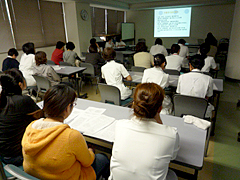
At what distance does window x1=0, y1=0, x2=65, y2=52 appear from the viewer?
15.9 ft

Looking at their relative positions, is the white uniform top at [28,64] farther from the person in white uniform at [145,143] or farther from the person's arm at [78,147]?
the person in white uniform at [145,143]

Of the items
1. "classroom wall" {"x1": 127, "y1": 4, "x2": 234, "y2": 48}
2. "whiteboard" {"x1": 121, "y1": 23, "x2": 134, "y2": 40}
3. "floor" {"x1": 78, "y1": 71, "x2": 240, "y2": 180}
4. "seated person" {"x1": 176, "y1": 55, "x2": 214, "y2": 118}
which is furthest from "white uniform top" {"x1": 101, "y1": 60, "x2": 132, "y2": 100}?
"classroom wall" {"x1": 127, "y1": 4, "x2": 234, "y2": 48}

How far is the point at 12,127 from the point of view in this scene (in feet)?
4.39

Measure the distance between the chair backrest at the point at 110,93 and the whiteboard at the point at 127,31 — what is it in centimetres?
779

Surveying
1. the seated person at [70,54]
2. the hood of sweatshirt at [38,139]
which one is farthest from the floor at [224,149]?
the seated person at [70,54]

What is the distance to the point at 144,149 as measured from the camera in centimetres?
97

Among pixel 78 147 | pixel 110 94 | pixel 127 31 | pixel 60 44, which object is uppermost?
pixel 127 31

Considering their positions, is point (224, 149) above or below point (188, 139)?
below

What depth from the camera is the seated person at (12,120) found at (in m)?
1.32

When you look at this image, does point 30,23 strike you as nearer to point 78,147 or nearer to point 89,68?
point 89,68

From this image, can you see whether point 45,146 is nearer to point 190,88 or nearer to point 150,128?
point 150,128

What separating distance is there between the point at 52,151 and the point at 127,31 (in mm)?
9967

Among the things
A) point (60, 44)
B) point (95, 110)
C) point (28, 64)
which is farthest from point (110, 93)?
point (60, 44)

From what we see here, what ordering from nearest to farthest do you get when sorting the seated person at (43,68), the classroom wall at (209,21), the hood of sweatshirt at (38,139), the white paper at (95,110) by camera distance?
the hood of sweatshirt at (38,139) → the white paper at (95,110) → the seated person at (43,68) → the classroom wall at (209,21)
